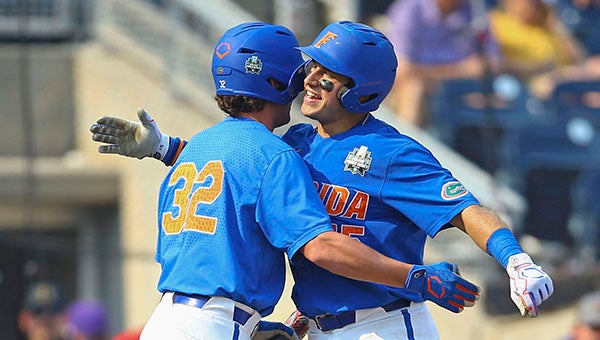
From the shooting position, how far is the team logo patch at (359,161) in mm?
3799

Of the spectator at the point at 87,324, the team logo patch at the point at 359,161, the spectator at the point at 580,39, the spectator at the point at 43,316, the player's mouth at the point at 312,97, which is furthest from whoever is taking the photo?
the spectator at the point at 580,39

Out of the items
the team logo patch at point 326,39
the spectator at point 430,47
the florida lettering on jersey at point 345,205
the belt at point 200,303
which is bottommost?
the spectator at point 430,47

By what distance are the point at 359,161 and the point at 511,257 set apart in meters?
0.57

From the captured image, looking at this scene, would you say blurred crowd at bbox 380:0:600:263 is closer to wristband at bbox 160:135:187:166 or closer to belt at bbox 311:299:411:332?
wristband at bbox 160:135:187:166

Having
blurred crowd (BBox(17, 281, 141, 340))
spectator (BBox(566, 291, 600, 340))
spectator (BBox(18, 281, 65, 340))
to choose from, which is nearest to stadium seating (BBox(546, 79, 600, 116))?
spectator (BBox(566, 291, 600, 340))

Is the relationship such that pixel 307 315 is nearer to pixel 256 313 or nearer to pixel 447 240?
pixel 256 313

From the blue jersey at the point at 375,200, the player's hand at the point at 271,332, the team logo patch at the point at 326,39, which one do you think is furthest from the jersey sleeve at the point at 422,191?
the player's hand at the point at 271,332

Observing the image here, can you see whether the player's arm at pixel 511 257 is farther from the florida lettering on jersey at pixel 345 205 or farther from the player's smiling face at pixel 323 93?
the player's smiling face at pixel 323 93

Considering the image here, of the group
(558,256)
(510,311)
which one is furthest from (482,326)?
(558,256)

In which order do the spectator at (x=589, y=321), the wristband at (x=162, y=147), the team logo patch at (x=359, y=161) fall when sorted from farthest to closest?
the spectator at (x=589, y=321) → the wristband at (x=162, y=147) → the team logo patch at (x=359, y=161)

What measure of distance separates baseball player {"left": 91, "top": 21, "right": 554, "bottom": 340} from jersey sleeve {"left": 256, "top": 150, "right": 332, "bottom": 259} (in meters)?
0.19

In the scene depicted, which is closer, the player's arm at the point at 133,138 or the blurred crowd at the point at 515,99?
the player's arm at the point at 133,138

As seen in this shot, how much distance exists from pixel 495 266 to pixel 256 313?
4020 mm

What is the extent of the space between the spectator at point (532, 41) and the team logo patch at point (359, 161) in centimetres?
508
